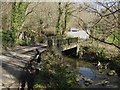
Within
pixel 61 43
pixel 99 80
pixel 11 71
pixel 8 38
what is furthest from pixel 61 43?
pixel 11 71

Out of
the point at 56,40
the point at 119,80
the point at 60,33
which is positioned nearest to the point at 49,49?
the point at 56,40

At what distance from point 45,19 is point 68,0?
5.25 meters

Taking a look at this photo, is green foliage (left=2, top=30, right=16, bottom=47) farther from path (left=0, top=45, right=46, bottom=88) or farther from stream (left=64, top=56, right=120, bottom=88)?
stream (left=64, top=56, right=120, bottom=88)

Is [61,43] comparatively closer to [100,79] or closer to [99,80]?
[100,79]

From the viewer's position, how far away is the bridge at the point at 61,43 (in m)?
30.0

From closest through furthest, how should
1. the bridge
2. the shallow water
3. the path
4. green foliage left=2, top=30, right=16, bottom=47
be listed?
1. the path
2. the shallow water
3. green foliage left=2, top=30, right=16, bottom=47
4. the bridge

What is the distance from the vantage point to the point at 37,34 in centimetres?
4103

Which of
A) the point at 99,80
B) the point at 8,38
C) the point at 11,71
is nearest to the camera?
the point at 11,71

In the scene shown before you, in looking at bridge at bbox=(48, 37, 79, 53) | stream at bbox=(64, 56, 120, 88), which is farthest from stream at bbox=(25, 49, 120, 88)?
bridge at bbox=(48, 37, 79, 53)

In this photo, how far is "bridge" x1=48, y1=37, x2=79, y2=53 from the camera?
29991 mm

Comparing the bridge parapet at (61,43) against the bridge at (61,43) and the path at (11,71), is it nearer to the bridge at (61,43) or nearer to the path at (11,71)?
the bridge at (61,43)

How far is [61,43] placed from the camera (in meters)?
32.2

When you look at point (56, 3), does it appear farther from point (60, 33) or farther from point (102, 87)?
point (102, 87)

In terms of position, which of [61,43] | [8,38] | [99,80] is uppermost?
[8,38]
